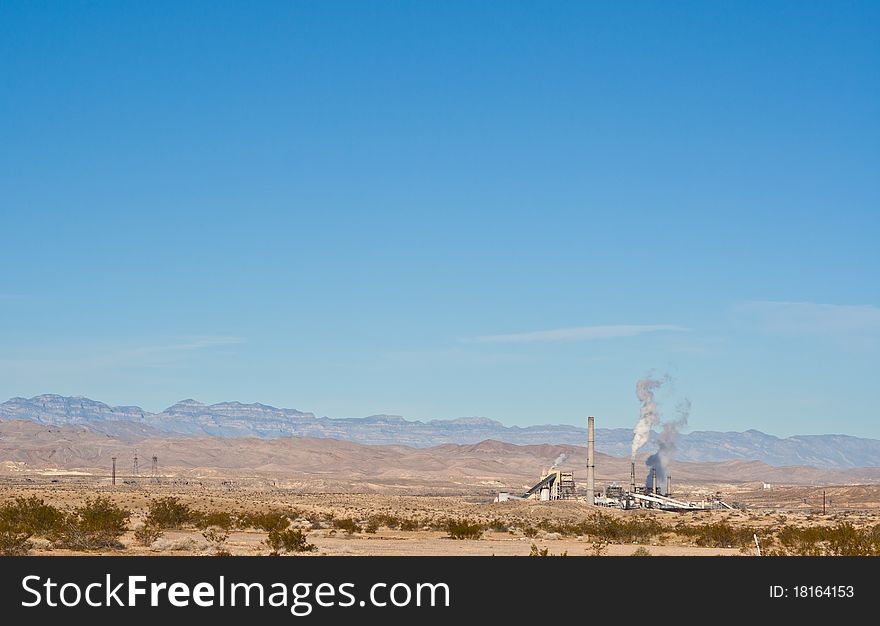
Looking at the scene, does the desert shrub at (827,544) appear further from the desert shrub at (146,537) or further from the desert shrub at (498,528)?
the desert shrub at (146,537)

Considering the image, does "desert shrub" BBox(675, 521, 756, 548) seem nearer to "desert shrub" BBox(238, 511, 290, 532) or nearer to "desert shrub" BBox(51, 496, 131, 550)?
"desert shrub" BBox(238, 511, 290, 532)

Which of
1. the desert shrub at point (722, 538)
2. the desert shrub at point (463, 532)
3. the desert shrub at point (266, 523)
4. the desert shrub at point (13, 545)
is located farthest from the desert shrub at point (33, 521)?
the desert shrub at point (722, 538)

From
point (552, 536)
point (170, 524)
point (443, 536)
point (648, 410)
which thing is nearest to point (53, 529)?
point (170, 524)

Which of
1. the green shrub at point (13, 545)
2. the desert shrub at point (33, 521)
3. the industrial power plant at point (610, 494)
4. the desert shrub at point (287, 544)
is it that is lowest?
the industrial power plant at point (610, 494)

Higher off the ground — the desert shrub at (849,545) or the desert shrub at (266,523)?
the desert shrub at (266,523)

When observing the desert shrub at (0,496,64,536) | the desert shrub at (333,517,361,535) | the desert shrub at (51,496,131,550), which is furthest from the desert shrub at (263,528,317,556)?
the desert shrub at (333,517,361,535)

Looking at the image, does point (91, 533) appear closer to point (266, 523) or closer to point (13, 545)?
point (13, 545)

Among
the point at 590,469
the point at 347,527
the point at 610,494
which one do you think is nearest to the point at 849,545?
the point at 347,527

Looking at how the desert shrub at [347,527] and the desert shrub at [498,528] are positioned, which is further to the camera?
the desert shrub at [498,528]

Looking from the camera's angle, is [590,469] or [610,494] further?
[610,494]

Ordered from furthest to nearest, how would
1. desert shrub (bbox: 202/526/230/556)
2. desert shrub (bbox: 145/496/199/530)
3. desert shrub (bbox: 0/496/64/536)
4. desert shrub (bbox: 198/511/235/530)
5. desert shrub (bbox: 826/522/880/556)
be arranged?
desert shrub (bbox: 145/496/199/530) → desert shrub (bbox: 198/511/235/530) → desert shrub (bbox: 0/496/64/536) → desert shrub (bbox: 826/522/880/556) → desert shrub (bbox: 202/526/230/556)

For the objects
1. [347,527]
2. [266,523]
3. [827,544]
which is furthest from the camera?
[347,527]
